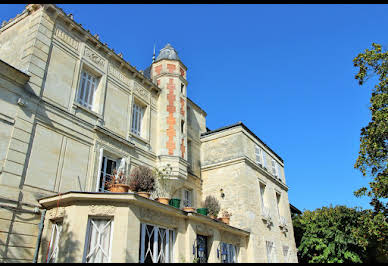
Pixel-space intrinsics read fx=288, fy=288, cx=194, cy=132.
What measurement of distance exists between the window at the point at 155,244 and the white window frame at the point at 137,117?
501 cm

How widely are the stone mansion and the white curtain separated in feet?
0.08

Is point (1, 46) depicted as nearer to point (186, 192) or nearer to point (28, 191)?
point (28, 191)

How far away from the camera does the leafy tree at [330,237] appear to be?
16.8m

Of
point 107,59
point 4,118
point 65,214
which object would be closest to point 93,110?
point 107,59

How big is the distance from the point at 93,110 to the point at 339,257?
51.7 ft

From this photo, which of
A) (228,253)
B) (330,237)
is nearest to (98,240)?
(228,253)

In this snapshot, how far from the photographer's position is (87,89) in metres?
10.6

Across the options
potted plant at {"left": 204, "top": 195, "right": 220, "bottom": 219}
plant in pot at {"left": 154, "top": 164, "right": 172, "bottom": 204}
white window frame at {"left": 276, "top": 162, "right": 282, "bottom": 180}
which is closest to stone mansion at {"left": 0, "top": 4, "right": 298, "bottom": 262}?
plant in pot at {"left": 154, "top": 164, "right": 172, "bottom": 204}

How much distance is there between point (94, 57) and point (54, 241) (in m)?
6.82

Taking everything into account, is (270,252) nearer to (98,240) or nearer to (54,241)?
(98,240)

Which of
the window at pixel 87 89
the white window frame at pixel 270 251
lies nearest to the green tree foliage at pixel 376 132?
the white window frame at pixel 270 251

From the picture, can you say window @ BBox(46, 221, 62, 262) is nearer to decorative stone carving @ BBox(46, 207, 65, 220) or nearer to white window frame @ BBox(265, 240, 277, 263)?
decorative stone carving @ BBox(46, 207, 65, 220)

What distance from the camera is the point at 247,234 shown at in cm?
1288

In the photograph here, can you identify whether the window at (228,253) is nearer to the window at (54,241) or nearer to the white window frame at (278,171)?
the window at (54,241)
